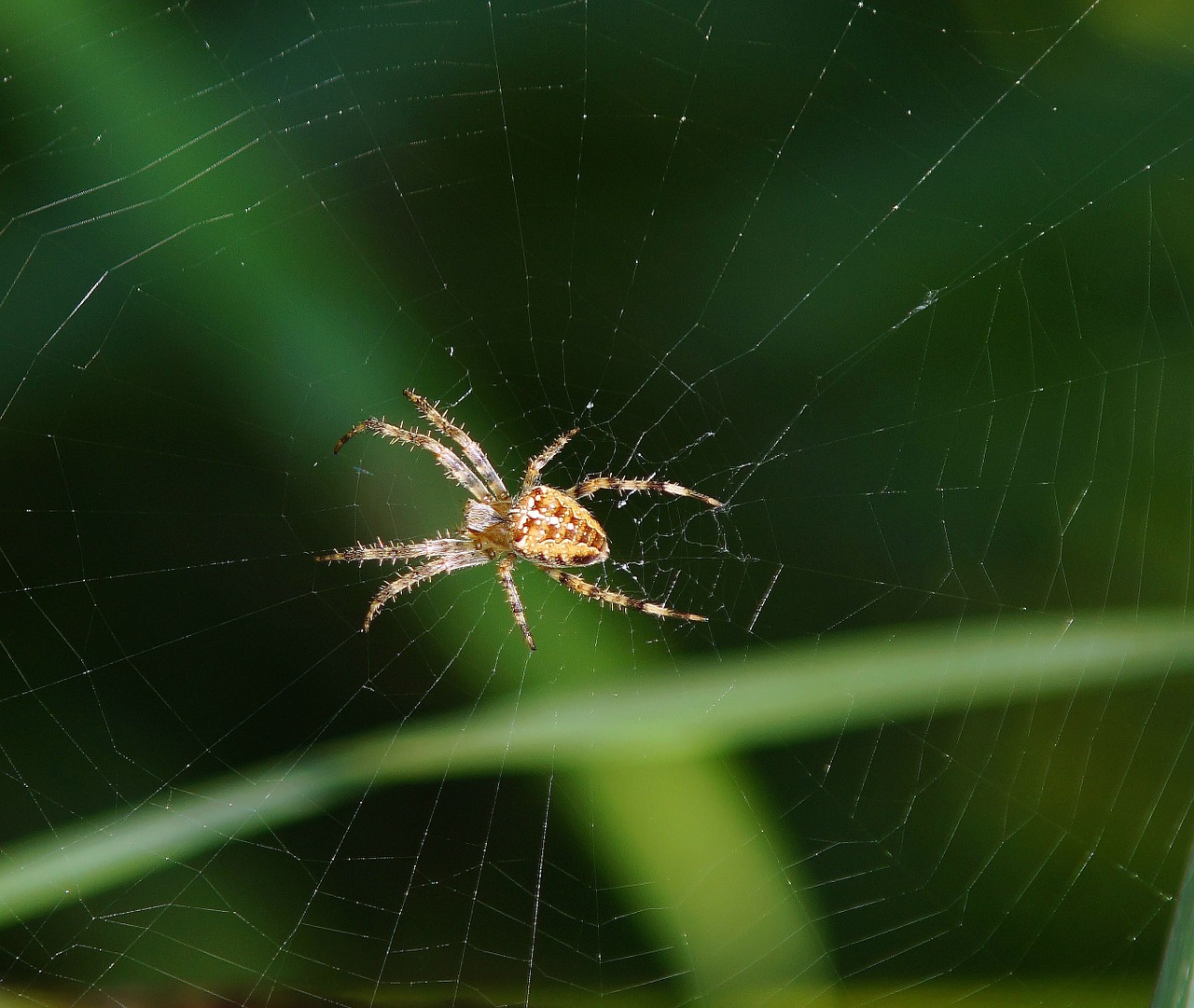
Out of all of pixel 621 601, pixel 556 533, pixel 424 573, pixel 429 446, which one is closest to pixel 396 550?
pixel 424 573

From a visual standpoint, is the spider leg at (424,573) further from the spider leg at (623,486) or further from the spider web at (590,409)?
the spider leg at (623,486)

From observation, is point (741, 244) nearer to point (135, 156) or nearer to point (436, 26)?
point (436, 26)

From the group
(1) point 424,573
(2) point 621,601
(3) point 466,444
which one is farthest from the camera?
(3) point 466,444

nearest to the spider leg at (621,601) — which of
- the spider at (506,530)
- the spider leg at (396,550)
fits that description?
the spider at (506,530)

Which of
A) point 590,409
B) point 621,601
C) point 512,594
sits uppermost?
point 590,409

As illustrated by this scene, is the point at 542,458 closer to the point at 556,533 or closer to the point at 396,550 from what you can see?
the point at 556,533

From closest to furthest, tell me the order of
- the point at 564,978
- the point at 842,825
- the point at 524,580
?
the point at 564,978 < the point at 842,825 < the point at 524,580

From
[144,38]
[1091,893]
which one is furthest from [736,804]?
[144,38]

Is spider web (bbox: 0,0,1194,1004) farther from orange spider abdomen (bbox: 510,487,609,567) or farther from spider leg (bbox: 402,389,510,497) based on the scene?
orange spider abdomen (bbox: 510,487,609,567)
